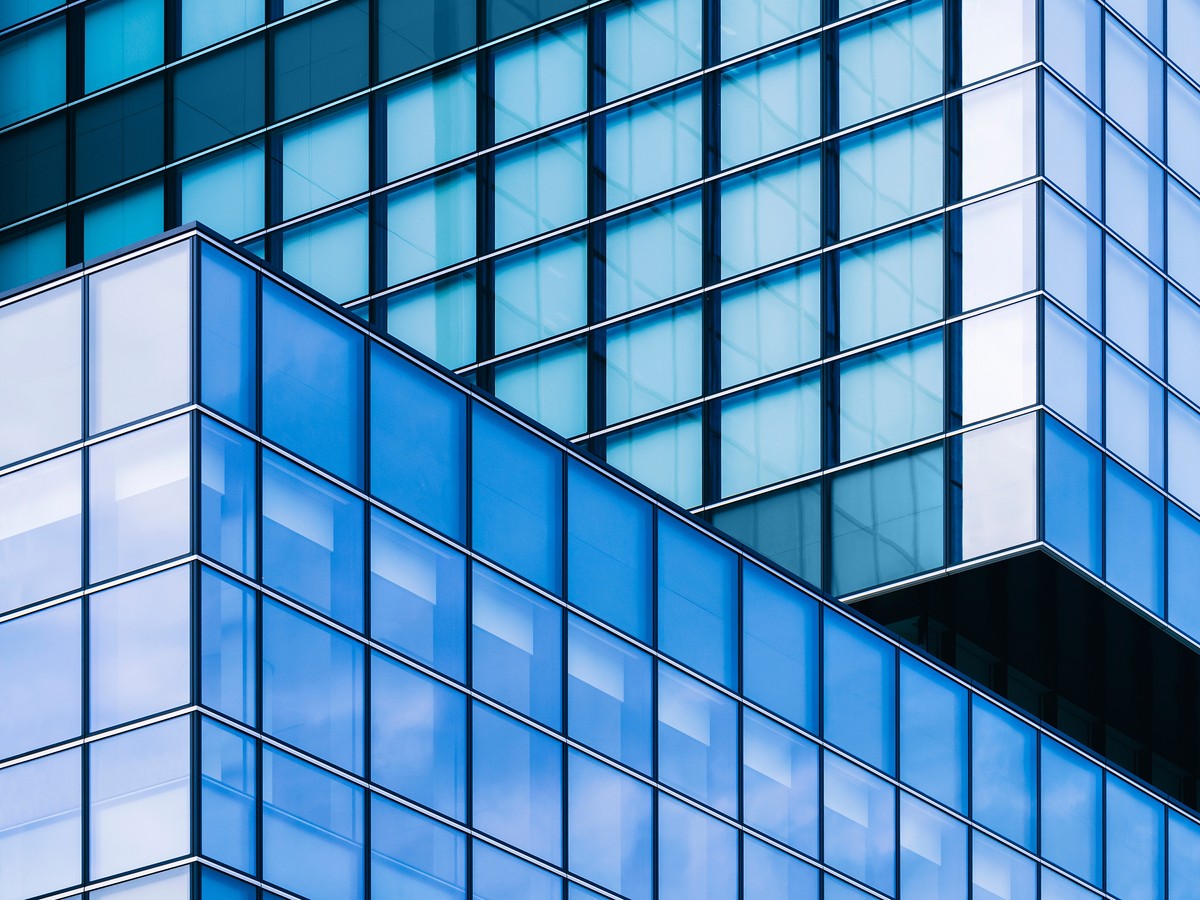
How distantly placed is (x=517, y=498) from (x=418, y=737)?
376 cm

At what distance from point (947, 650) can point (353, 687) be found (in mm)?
18060

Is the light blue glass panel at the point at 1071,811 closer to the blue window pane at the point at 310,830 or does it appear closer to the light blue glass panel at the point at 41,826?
the blue window pane at the point at 310,830

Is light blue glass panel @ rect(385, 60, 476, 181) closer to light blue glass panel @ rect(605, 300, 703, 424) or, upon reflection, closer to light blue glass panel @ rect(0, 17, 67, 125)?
light blue glass panel @ rect(605, 300, 703, 424)

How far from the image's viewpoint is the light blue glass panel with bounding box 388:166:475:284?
5406 centimetres

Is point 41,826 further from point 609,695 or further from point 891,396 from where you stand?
point 891,396

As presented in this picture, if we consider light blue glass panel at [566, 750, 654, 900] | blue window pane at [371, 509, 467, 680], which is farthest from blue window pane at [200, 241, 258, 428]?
light blue glass panel at [566, 750, 654, 900]

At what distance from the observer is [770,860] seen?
39688 mm

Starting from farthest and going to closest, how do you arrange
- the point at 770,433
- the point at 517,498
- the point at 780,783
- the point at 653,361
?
1. the point at 653,361
2. the point at 770,433
3. the point at 780,783
4. the point at 517,498

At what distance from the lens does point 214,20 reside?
57.5m

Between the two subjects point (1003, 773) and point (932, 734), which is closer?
point (932, 734)

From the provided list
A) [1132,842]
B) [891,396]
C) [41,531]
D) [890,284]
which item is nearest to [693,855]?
[41,531]

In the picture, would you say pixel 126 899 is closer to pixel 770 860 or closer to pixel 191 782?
pixel 191 782

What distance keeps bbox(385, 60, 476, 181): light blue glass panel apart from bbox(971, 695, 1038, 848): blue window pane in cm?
1491

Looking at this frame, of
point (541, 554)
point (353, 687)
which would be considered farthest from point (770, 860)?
point (353, 687)
